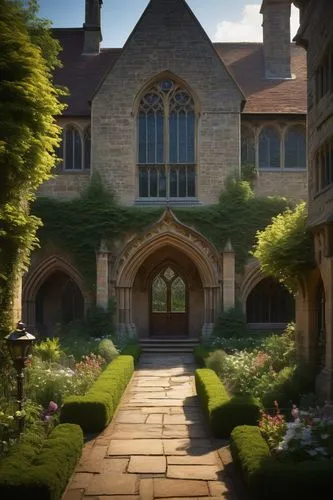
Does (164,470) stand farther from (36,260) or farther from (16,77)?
(36,260)

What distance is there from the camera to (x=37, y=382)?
11578mm

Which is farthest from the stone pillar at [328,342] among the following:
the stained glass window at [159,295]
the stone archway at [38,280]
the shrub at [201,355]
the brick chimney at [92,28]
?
the brick chimney at [92,28]

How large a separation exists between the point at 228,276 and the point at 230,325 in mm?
1714

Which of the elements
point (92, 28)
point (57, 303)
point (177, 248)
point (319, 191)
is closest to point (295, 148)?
point (177, 248)

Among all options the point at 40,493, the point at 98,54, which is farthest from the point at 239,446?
the point at 98,54

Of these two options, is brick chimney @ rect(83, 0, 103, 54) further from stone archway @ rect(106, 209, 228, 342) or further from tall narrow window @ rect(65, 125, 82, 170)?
stone archway @ rect(106, 209, 228, 342)

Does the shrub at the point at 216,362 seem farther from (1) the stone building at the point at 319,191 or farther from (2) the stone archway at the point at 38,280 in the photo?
(2) the stone archway at the point at 38,280

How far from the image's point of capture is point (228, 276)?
21.2 metres

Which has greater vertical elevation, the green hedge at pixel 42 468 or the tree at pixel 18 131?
the tree at pixel 18 131

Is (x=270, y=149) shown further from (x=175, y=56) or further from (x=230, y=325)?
(x=230, y=325)

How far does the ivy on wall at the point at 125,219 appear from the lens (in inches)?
839

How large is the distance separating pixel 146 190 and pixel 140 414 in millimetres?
11508

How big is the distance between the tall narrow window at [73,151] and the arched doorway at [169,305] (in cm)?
532

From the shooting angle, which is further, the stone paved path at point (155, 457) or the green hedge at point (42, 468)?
the stone paved path at point (155, 457)
